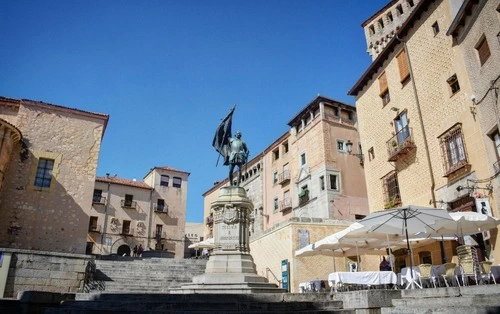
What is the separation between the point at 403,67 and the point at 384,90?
6.10ft

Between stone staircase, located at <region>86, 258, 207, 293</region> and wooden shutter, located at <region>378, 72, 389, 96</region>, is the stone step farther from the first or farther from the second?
wooden shutter, located at <region>378, 72, 389, 96</region>

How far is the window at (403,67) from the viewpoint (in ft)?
59.4

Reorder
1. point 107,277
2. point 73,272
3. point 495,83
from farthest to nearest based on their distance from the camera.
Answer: point 107,277, point 73,272, point 495,83

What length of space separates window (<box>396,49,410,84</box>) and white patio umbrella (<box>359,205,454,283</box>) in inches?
381

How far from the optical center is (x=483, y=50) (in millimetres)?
13023

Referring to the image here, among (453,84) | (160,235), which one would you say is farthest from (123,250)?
(453,84)

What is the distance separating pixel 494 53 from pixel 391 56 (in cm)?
809

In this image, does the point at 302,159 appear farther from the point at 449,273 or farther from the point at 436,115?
the point at 449,273

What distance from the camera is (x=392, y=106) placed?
758 inches

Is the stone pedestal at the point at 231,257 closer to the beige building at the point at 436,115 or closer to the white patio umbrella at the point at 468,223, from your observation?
the white patio umbrella at the point at 468,223

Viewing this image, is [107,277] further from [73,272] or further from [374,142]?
[374,142]

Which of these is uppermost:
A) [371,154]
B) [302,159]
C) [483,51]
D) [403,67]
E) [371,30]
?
[371,30]

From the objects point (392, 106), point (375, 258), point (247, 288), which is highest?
point (392, 106)

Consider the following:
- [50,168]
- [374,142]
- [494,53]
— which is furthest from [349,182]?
[50,168]
